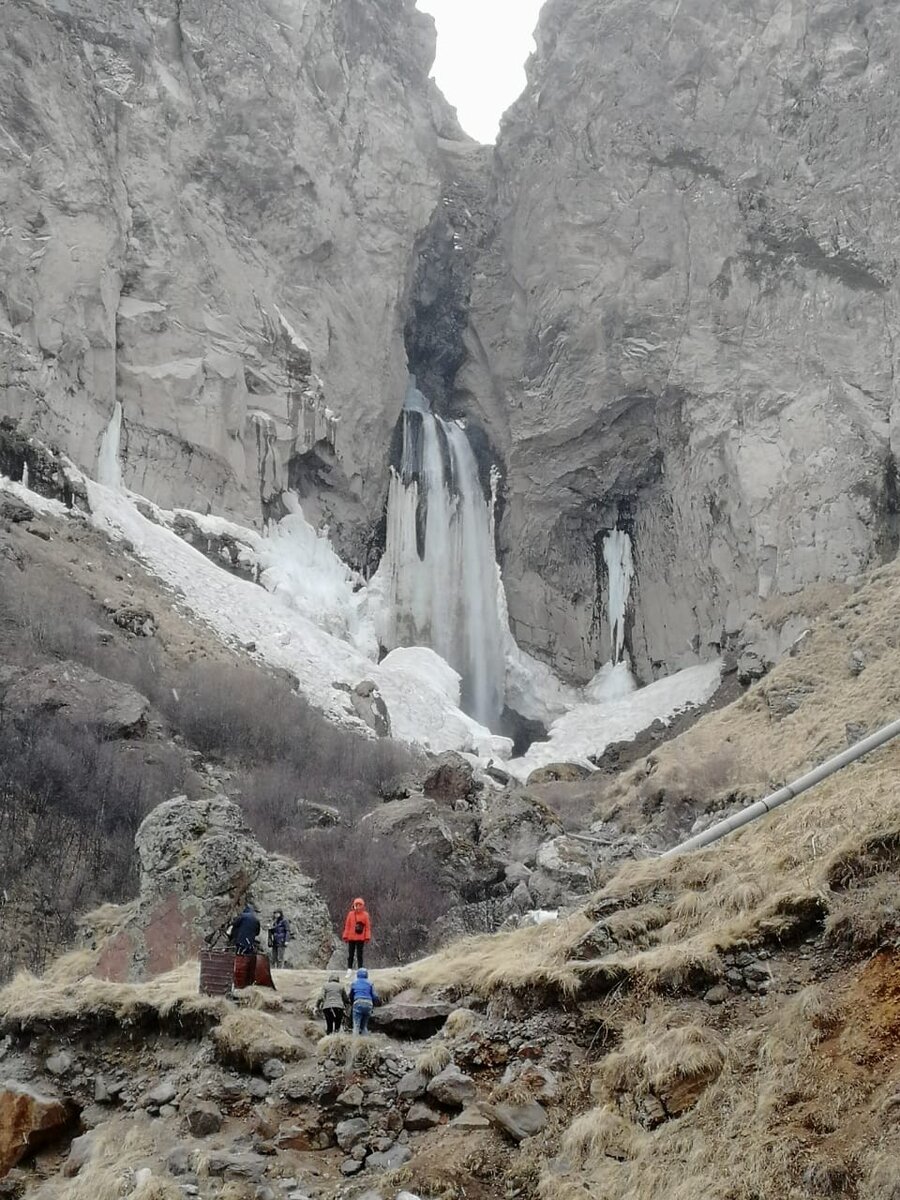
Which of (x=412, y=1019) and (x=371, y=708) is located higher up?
(x=371, y=708)

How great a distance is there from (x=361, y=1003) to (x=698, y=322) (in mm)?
45184

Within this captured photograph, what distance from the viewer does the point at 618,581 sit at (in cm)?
5003

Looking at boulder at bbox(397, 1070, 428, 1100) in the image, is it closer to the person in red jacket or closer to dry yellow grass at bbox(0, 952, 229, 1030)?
dry yellow grass at bbox(0, 952, 229, 1030)

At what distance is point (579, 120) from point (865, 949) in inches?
2190

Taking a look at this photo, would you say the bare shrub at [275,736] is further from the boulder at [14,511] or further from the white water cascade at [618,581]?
the white water cascade at [618,581]

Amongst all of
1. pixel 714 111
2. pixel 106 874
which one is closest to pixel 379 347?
pixel 714 111

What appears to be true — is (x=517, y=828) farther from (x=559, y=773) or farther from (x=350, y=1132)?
(x=350, y=1132)

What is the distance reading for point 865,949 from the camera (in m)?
6.30

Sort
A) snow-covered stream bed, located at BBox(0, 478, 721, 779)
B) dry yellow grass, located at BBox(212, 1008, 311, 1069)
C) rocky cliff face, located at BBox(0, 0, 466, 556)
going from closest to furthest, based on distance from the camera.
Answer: dry yellow grass, located at BBox(212, 1008, 311, 1069) → snow-covered stream bed, located at BBox(0, 478, 721, 779) → rocky cliff face, located at BBox(0, 0, 466, 556)

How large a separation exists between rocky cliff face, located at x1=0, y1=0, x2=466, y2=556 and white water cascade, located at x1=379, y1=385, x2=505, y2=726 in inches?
78.3

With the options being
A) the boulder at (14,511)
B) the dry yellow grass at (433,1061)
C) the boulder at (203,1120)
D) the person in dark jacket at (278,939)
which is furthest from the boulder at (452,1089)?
the boulder at (14,511)

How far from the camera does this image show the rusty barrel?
9273mm

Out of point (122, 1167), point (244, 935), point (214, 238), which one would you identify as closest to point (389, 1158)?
point (122, 1167)

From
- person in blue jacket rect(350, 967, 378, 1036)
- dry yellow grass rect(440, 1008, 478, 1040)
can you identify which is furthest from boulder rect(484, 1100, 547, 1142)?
person in blue jacket rect(350, 967, 378, 1036)
